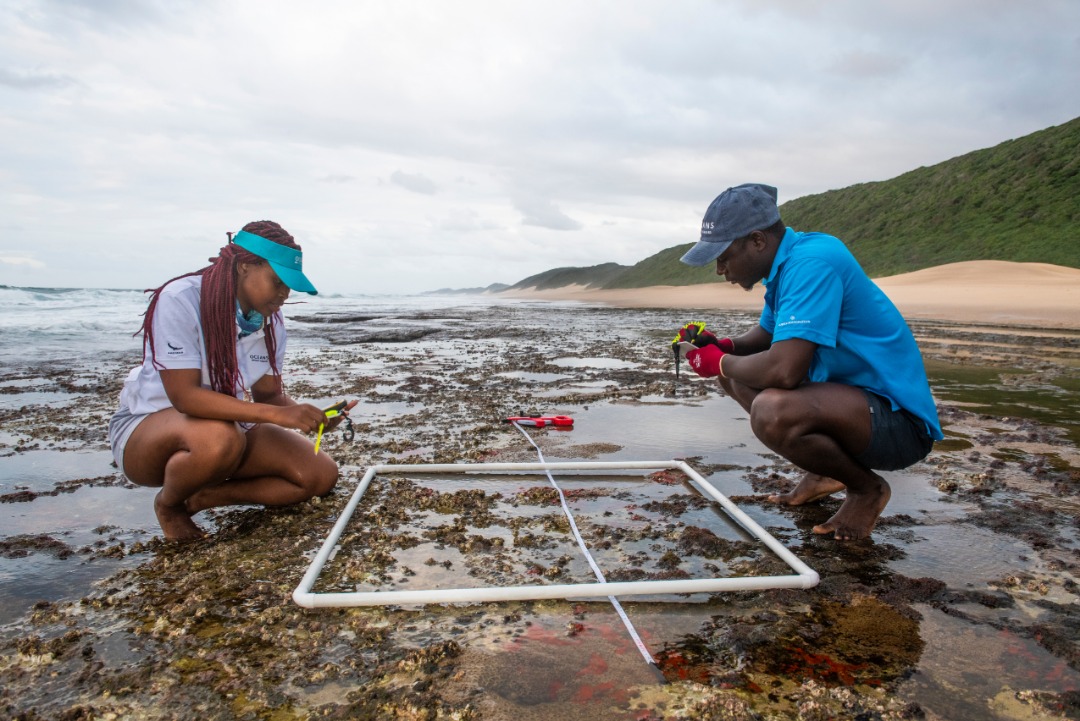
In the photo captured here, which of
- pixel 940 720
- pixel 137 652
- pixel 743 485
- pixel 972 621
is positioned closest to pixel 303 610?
pixel 137 652

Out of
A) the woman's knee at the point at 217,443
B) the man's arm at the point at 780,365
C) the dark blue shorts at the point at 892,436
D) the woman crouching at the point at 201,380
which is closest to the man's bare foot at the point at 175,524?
the woman crouching at the point at 201,380

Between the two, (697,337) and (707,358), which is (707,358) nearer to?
(707,358)

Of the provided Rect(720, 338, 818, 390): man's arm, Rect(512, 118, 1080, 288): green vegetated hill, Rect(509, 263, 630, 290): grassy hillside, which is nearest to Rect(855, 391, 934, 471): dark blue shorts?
Rect(720, 338, 818, 390): man's arm

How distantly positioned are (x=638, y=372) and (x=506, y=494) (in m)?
5.15

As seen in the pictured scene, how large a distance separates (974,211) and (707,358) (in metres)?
49.7

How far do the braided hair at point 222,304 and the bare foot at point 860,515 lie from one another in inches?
111

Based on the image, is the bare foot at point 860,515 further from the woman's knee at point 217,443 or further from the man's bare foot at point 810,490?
the woman's knee at point 217,443

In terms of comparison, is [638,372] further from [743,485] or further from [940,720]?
[940,720]

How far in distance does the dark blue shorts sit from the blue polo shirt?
0.13 ft

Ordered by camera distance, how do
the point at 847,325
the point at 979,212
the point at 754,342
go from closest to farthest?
the point at 847,325 → the point at 754,342 → the point at 979,212

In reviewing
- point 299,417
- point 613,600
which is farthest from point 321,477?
point 613,600

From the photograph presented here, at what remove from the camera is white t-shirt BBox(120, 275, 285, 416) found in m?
2.92

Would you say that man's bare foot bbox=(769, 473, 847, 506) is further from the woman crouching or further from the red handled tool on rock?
the woman crouching

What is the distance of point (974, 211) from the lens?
144ft
